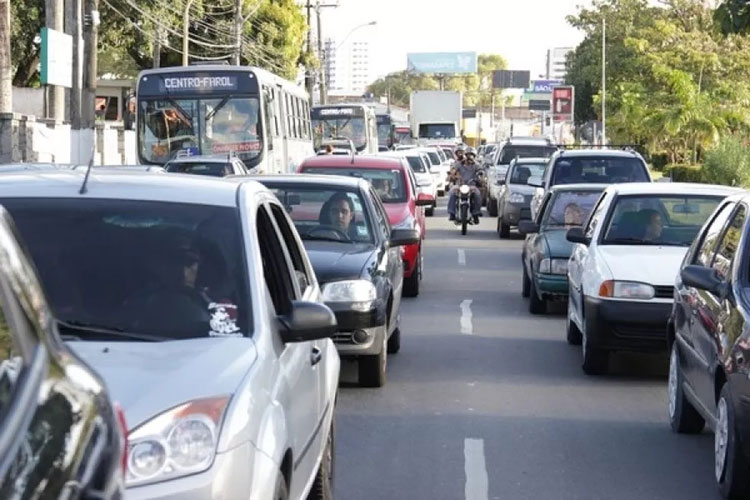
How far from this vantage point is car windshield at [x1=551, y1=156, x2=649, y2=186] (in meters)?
22.0

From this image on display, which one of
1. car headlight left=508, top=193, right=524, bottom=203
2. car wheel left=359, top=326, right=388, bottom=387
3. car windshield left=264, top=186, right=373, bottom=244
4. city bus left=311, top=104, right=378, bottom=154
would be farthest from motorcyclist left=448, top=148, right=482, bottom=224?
car wheel left=359, top=326, right=388, bottom=387

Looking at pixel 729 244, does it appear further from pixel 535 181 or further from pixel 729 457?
pixel 535 181

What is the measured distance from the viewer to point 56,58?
31219mm

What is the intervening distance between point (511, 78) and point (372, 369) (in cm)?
14584

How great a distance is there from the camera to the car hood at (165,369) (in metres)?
4.74

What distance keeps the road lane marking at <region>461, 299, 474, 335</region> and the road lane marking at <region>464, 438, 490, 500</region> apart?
5740 mm

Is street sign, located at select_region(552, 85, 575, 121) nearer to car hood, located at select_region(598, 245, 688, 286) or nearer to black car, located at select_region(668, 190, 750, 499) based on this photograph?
car hood, located at select_region(598, 245, 688, 286)

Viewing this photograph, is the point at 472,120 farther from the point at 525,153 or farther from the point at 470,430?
the point at 470,430

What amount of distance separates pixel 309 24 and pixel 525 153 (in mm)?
41516

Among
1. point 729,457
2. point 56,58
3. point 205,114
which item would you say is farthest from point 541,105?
point 729,457

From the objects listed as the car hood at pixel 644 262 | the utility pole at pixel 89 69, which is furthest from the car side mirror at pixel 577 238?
the utility pole at pixel 89 69

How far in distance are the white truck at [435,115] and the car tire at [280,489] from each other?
68.1 metres

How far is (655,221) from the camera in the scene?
1348 cm

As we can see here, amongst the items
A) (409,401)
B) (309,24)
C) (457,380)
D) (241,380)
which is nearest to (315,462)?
(241,380)
